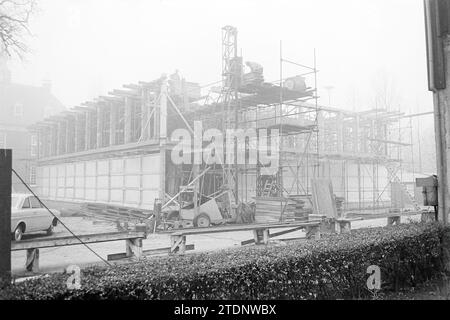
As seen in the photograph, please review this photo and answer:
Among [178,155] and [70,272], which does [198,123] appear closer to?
[178,155]

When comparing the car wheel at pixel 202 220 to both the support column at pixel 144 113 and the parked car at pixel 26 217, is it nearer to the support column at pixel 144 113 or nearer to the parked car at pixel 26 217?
the parked car at pixel 26 217

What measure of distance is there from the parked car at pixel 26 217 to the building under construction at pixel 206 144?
19.0 feet

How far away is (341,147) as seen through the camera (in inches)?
1310

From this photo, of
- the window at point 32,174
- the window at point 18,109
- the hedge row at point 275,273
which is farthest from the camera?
the window at point 18,109

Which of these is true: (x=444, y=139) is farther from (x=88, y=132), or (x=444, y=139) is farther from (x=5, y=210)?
(x=88, y=132)

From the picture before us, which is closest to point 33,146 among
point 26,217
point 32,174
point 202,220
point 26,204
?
point 32,174

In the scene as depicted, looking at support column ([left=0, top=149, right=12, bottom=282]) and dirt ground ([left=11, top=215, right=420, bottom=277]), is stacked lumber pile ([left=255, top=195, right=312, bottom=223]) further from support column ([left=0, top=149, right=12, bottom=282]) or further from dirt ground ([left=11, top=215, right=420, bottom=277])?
support column ([left=0, top=149, right=12, bottom=282])

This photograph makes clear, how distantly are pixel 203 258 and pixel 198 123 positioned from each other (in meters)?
17.9

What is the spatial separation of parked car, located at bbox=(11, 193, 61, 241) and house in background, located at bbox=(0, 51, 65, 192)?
25140 mm

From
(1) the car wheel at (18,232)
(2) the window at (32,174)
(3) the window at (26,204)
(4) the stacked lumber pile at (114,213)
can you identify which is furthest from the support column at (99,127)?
(2) the window at (32,174)

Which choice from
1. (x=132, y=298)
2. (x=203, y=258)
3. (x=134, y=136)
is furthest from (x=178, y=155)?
(x=132, y=298)

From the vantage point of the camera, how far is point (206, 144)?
2292cm

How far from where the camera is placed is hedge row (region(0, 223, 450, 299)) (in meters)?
4.13

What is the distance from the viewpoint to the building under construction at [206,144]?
20.3m
